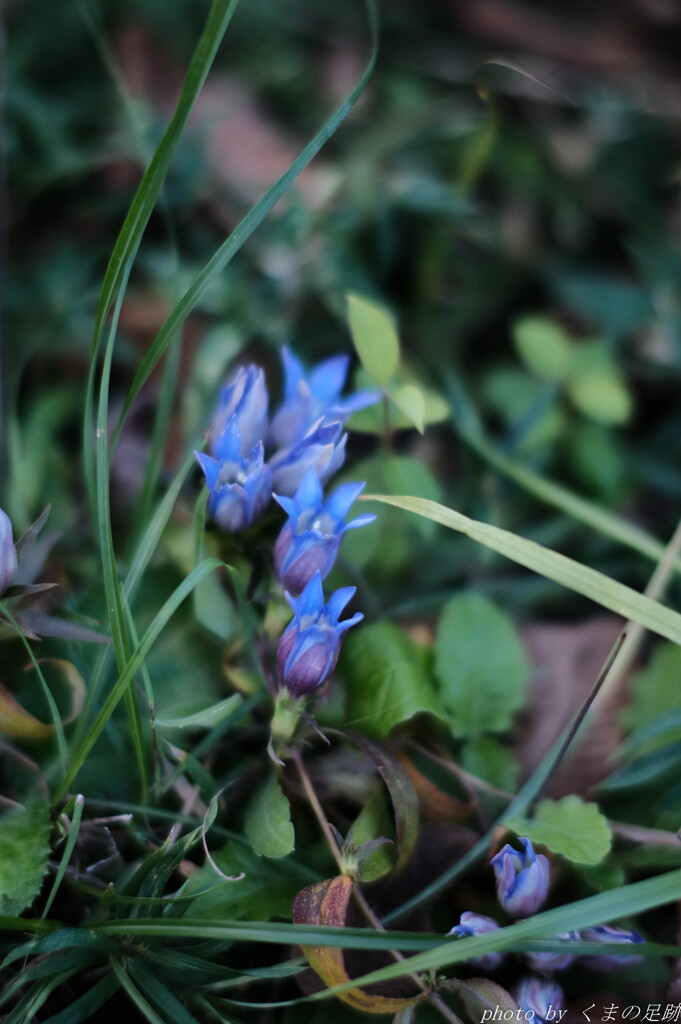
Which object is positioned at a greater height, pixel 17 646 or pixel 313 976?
pixel 17 646

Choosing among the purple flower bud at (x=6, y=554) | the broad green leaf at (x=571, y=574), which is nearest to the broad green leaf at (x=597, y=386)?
the broad green leaf at (x=571, y=574)


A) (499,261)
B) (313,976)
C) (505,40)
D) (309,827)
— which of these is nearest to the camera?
(313,976)

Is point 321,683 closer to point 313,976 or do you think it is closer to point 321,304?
point 313,976

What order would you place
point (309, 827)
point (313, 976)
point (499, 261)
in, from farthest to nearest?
1. point (499, 261)
2. point (309, 827)
3. point (313, 976)

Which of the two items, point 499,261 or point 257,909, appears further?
point 499,261

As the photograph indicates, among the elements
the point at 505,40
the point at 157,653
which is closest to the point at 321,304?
the point at 157,653

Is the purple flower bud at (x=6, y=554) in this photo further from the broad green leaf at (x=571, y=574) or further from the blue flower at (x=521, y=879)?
the blue flower at (x=521, y=879)

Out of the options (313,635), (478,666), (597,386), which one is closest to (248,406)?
(313,635)
